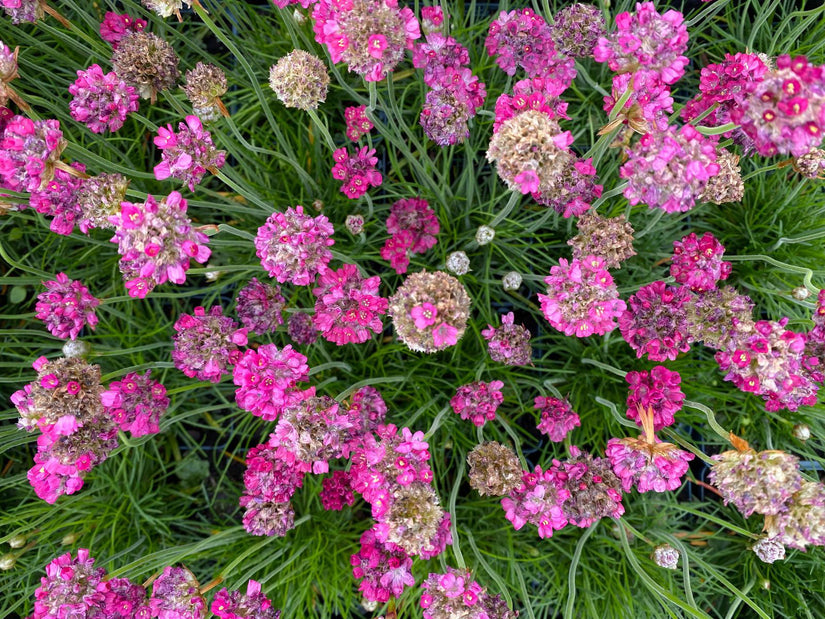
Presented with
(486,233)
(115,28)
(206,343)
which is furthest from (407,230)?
(115,28)

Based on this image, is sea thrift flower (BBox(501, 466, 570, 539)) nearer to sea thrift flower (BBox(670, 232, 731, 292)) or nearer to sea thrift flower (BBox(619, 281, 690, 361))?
sea thrift flower (BBox(619, 281, 690, 361))

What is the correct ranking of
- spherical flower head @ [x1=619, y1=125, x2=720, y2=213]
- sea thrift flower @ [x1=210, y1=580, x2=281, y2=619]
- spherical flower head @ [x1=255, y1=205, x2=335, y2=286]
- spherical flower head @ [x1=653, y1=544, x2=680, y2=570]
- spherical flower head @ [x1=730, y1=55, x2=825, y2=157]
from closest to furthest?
spherical flower head @ [x1=730, y1=55, x2=825, y2=157], spherical flower head @ [x1=619, y1=125, x2=720, y2=213], spherical flower head @ [x1=255, y1=205, x2=335, y2=286], sea thrift flower @ [x1=210, y1=580, x2=281, y2=619], spherical flower head @ [x1=653, y1=544, x2=680, y2=570]

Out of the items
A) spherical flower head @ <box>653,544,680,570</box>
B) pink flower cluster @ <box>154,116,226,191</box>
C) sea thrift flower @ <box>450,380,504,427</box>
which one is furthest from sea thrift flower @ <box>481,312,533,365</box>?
pink flower cluster @ <box>154,116,226,191</box>

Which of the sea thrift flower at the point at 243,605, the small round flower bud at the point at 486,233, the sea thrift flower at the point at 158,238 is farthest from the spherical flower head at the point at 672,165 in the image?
the sea thrift flower at the point at 243,605

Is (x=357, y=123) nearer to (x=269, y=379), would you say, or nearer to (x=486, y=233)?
(x=486, y=233)

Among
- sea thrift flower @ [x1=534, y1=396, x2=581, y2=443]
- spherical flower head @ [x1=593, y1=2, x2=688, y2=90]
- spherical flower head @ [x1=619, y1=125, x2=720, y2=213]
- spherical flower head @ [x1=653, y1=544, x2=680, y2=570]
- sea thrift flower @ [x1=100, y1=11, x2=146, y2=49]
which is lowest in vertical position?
spherical flower head @ [x1=653, y1=544, x2=680, y2=570]

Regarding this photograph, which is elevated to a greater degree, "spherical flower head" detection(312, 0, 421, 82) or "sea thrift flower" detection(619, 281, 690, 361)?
"spherical flower head" detection(312, 0, 421, 82)
